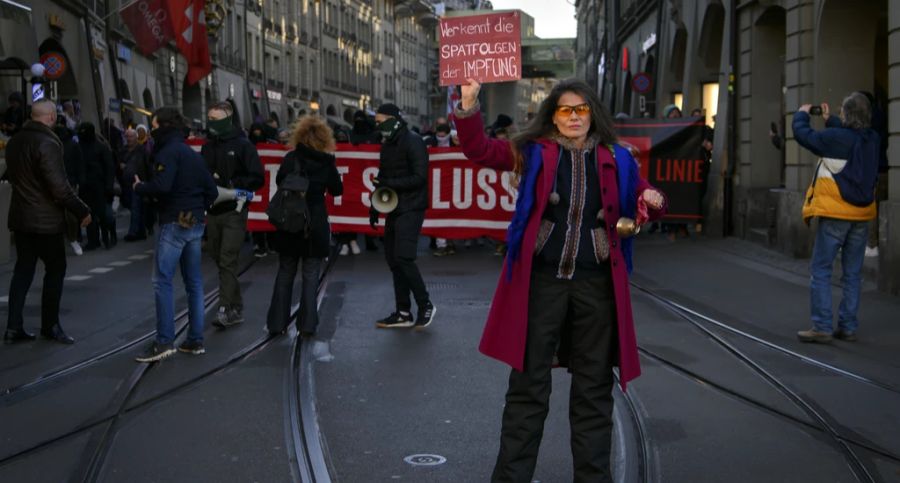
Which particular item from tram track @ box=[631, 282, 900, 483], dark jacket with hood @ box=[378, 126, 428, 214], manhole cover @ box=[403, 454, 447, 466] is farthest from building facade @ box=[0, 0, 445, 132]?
manhole cover @ box=[403, 454, 447, 466]

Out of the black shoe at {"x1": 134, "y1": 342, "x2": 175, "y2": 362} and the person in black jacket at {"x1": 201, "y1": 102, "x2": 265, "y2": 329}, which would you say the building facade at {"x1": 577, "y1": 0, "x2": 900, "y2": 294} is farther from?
the black shoe at {"x1": 134, "y1": 342, "x2": 175, "y2": 362}

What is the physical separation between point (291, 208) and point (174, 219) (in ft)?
3.58

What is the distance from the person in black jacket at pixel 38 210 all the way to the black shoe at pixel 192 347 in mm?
1069

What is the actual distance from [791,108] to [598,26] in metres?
47.8

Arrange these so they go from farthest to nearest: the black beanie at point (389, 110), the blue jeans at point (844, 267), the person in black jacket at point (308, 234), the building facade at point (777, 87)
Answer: the building facade at point (777, 87) < the black beanie at point (389, 110) < the person in black jacket at point (308, 234) < the blue jeans at point (844, 267)

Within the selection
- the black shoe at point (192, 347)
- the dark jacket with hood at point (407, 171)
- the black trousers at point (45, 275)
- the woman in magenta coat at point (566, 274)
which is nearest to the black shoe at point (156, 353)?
the black shoe at point (192, 347)

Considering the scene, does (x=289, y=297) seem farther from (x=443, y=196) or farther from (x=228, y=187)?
(x=443, y=196)

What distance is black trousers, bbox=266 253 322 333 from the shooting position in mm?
9664

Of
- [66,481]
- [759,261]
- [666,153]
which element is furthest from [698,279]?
[66,481]

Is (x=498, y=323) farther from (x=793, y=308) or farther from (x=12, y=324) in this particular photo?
(x=793, y=308)

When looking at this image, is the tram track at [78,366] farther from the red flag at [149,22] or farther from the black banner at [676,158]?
the red flag at [149,22]

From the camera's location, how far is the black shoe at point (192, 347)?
29.3ft

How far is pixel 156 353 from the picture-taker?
28.6 feet

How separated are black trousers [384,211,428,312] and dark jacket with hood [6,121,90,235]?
101 inches
